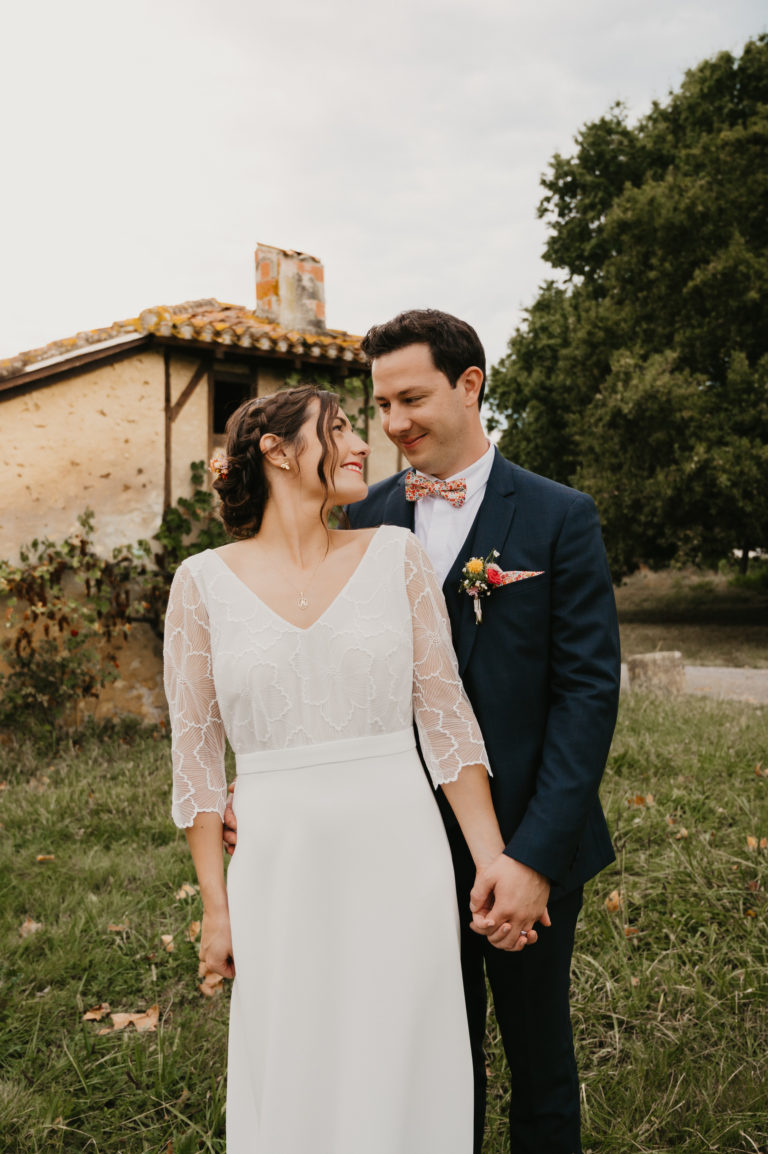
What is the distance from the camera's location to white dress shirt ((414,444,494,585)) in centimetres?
246

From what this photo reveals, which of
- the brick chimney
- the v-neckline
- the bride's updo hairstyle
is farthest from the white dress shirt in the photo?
the brick chimney

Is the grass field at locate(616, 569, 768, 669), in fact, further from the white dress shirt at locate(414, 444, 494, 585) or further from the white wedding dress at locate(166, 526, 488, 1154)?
the white wedding dress at locate(166, 526, 488, 1154)

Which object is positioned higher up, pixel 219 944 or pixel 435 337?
pixel 435 337

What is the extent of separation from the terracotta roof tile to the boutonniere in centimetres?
810

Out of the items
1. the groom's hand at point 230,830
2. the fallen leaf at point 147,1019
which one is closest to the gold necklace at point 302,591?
the groom's hand at point 230,830

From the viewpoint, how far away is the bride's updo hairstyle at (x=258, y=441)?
Result: 7.01ft

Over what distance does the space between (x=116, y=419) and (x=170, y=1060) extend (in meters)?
7.91

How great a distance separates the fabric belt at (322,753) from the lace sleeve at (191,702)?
13 centimetres

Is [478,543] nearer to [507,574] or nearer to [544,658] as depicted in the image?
[507,574]

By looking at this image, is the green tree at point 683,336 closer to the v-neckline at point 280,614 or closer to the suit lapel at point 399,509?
the suit lapel at point 399,509

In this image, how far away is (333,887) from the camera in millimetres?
1930

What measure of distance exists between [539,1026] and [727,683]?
1104cm

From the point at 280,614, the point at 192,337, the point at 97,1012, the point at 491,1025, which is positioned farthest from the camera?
the point at 192,337

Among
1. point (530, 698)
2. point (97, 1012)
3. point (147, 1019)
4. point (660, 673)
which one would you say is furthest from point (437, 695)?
point (660, 673)
